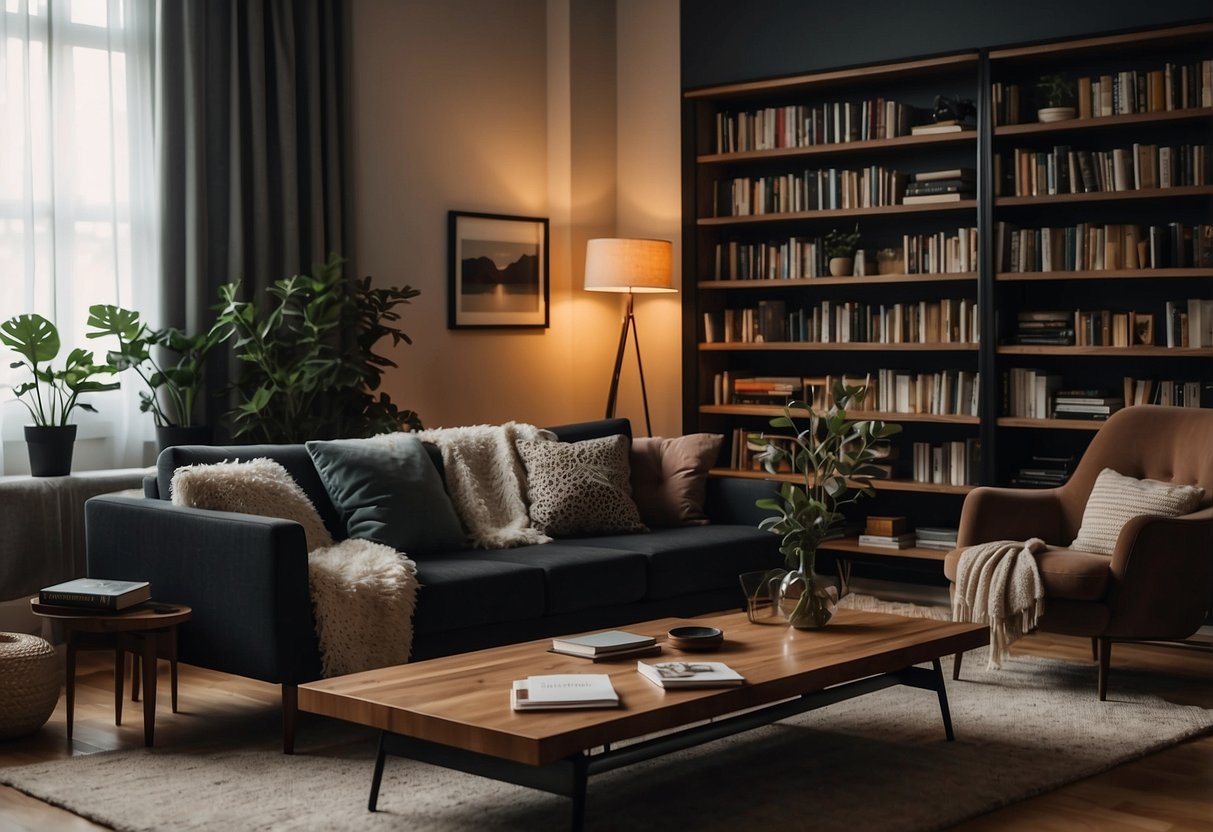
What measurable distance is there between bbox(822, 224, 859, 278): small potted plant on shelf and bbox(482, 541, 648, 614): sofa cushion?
226cm

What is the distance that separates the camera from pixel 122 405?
17.8 ft

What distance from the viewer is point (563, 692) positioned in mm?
2951

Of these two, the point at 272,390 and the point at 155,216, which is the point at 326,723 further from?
the point at 155,216

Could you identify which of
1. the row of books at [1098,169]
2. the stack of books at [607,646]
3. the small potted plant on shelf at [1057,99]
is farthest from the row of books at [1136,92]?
the stack of books at [607,646]

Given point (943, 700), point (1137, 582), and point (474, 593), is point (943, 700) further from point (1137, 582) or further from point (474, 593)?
point (474, 593)

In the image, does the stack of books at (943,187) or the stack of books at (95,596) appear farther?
the stack of books at (943,187)

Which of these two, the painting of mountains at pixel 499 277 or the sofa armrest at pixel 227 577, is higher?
the painting of mountains at pixel 499 277

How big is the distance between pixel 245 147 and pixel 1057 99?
3314 millimetres

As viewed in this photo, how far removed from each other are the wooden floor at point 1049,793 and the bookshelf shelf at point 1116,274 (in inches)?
56.3

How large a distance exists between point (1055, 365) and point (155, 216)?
3757mm

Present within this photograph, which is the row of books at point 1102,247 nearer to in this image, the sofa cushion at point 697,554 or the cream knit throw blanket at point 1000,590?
the cream knit throw blanket at point 1000,590

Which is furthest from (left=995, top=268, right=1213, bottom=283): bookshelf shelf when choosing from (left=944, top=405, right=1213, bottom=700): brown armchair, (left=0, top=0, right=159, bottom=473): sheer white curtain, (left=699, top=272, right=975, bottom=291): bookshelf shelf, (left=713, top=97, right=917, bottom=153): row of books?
(left=0, top=0, right=159, bottom=473): sheer white curtain

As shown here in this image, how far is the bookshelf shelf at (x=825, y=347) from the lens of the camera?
238 inches

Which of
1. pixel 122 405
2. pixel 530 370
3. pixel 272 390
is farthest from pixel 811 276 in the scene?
pixel 122 405
